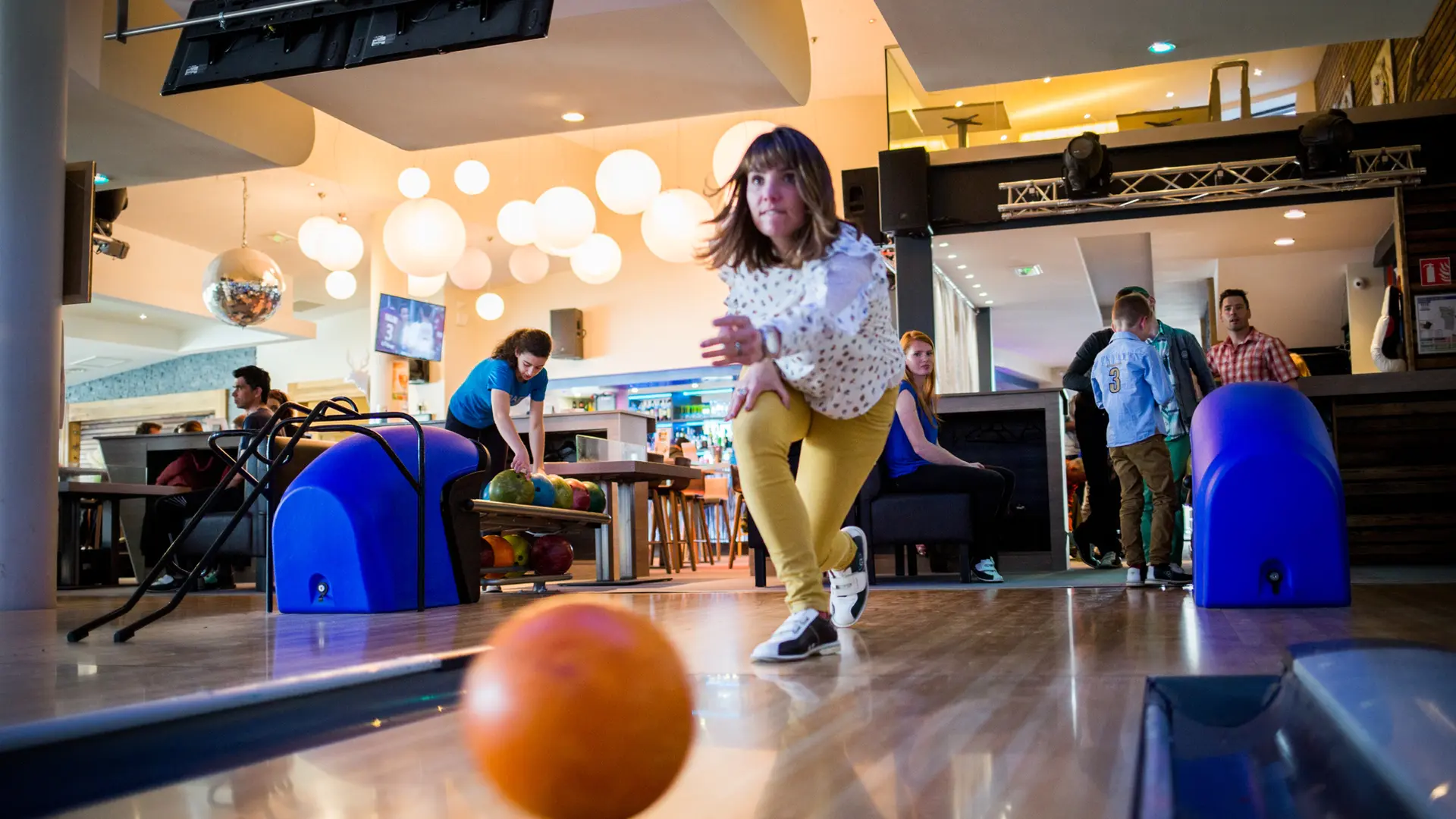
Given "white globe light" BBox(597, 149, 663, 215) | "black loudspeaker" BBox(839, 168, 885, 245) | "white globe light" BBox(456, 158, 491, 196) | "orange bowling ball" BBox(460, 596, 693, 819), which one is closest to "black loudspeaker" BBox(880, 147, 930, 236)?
"black loudspeaker" BBox(839, 168, 885, 245)

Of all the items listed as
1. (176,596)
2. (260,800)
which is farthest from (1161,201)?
(260,800)

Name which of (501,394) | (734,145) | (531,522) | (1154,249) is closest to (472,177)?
(734,145)

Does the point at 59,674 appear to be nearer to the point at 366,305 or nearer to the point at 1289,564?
the point at 1289,564

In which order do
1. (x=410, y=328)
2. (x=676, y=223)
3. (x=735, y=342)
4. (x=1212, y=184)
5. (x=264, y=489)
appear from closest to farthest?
(x=735, y=342), (x=264, y=489), (x=1212, y=184), (x=676, y=223), (x=410, y=328)

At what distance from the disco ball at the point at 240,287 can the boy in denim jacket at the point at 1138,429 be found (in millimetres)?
6816

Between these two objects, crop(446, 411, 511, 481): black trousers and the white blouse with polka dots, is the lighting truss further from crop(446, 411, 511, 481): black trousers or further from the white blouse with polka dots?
the white blouse with polka dots

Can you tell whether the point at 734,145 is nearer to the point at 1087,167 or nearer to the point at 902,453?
the point at 1087,167

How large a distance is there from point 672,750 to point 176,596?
2953 millimetres

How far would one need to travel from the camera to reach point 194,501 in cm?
742

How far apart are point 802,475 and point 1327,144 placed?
6.63 metres

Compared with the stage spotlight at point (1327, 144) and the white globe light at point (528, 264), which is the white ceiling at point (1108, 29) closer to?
the stage spotlight at point (1327, 144)

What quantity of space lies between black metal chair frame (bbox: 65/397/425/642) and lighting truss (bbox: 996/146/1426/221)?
18.0ft

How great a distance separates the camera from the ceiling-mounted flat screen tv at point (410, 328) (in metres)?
12.7

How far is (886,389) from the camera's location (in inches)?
110
